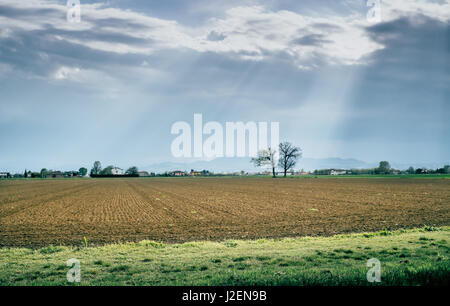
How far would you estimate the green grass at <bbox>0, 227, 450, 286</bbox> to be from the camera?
715 cm

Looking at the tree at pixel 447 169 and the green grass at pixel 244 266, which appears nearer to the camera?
the green grass at pixel 244 266

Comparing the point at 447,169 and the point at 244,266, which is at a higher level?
the point at 244,266

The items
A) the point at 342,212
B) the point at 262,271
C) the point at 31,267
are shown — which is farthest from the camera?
the point at 342,212

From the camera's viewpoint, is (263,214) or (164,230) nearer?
(164,230)

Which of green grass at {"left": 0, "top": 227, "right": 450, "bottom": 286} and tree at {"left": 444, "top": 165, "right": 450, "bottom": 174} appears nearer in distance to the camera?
green grass at {"left": 0, "top": 227, "right": 450, "bottom": 286}

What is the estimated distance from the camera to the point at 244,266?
870 cm

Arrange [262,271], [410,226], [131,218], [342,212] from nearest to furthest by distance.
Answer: [262,271], [410,226], [131,218], [342,212]

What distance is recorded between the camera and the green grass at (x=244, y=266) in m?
7.15

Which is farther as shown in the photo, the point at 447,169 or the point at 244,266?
the point at 447,169
